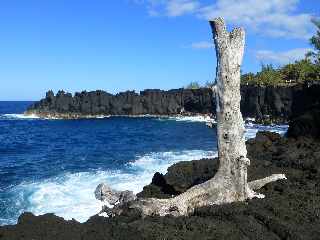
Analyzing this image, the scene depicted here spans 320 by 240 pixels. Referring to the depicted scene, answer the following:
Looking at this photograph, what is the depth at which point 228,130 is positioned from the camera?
11836 millimetres

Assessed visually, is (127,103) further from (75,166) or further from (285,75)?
(75,166)

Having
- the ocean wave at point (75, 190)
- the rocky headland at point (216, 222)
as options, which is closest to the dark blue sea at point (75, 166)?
the ocean wave at point (75, 190)

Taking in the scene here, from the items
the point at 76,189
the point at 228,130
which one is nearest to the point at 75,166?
the point at 76,189

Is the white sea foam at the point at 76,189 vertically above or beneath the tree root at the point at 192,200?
beneath

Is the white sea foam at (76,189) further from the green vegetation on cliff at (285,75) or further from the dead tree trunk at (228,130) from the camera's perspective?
the green vegetation on cliff at (285,75)

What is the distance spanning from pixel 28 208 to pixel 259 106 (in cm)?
6397

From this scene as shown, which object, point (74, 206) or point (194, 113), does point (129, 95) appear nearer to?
point (194, 113)

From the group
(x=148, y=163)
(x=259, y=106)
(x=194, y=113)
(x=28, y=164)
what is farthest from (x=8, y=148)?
(x=194, y=113)

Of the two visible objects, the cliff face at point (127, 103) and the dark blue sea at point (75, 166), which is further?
the cliff face at point (127, 103)

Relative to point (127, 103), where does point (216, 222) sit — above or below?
below

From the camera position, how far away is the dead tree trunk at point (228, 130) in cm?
1166

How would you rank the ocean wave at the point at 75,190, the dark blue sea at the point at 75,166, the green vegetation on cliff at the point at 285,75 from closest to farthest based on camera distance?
the ocean wave at the point at 75,190 → the dark blue sea at the point at 75,166 → the green vegetation on cliff at the point at 285,75

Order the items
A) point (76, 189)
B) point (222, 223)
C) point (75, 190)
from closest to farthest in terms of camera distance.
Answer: point (222, 223), point (75, 190), point (76, 189)

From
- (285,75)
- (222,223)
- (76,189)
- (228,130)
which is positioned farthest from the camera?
(285,75)
